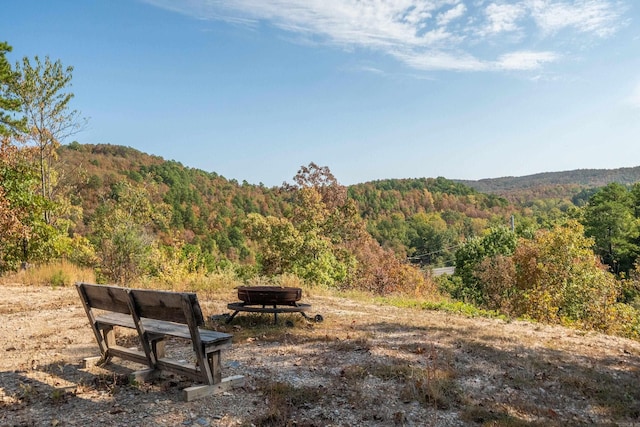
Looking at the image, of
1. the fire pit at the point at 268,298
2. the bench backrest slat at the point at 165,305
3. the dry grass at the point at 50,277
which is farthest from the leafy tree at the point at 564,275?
the bench backrest slat at the point at 165,305

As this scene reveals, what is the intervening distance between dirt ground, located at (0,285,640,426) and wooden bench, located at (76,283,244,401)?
0.15 metres

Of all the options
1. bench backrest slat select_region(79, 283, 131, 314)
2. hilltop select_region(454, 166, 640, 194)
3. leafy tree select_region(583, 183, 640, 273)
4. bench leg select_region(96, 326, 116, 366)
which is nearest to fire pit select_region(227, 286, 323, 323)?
bench leg select_region(96, 326, 116, 366)

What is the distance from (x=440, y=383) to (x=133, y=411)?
2.97 metres

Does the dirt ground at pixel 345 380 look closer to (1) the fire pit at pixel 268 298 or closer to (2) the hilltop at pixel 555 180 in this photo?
(1) the fire pit at pixel 268 298

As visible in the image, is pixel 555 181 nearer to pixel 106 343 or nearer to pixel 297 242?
pixel 297 242

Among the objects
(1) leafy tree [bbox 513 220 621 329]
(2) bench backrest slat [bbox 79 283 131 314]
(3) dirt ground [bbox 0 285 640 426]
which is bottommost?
(1) leafy tree [bbox 513 220 621 329]

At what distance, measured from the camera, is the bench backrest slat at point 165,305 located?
12.7 feet

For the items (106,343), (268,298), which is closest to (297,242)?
(268,298)

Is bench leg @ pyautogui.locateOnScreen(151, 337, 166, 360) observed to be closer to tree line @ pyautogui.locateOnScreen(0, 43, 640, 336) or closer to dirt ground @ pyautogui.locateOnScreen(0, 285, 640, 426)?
dirt ground @ pyautogui.locateOnScreen(0, 285, 640, 426)

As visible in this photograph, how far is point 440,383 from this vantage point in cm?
491

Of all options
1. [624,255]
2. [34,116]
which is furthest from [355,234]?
[624,255]

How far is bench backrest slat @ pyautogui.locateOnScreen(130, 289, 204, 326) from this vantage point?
388 centimetres

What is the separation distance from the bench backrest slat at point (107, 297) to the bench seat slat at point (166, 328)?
0.16 metres

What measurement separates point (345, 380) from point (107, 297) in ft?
8.34
